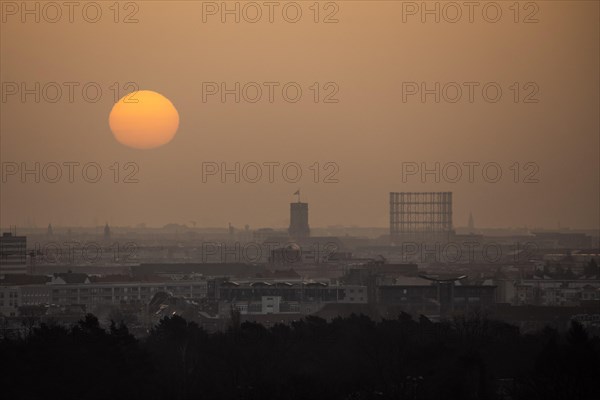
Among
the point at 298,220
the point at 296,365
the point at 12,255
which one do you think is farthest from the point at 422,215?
the point at 296,365

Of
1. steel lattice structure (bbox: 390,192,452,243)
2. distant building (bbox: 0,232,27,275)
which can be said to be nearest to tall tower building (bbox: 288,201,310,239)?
steel lattice structure (bbox: 390,192,452,243)

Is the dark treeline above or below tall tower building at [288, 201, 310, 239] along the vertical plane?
below

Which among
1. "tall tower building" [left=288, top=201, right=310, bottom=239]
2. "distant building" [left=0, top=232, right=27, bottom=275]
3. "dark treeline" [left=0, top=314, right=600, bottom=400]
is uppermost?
"tall tower building" [left=288, top=201, right=310, bottom=239]

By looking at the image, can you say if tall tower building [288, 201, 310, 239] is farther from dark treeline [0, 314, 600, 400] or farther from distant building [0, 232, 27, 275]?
dark treeline [0, 314, 600, 400]

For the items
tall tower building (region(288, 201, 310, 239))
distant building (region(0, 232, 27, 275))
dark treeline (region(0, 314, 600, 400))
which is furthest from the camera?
tall tower building (region(288, 201, 310, 239))

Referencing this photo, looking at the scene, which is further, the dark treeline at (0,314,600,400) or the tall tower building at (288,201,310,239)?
the tall tower building at (288,201,310,239)

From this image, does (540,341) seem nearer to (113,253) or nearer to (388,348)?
(388,348)

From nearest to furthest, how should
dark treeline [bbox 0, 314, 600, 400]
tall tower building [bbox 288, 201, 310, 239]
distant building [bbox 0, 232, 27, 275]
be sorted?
dark treeline [bbox 0, 314, 600, 400], distant building [bbox 0, 232, 27, 275], tall tower building [bbox 288, 201, 310, 239]

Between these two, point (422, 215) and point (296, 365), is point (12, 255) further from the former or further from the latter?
point (296, 365)
